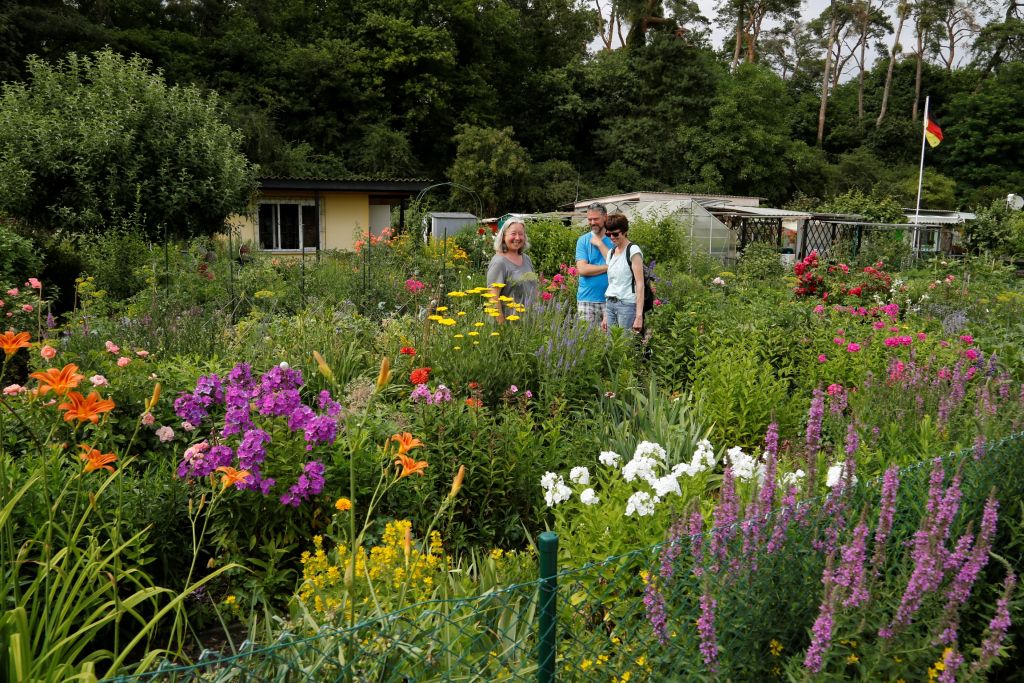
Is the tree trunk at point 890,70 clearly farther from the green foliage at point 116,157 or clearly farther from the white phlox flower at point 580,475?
the white phlox flower at point 580,475

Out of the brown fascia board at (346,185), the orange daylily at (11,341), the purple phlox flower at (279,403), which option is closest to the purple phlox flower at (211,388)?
the purple phlox flower at (279,403)

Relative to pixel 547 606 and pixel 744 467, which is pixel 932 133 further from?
pixel 547 606

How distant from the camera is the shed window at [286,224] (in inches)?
852

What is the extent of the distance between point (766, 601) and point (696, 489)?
0.96 metres

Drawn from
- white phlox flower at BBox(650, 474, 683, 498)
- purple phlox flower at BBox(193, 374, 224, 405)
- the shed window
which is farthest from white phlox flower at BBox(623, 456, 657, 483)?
the shed window

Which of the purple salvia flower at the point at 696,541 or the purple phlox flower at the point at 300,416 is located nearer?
the purple salvia flower at the point at 696,541

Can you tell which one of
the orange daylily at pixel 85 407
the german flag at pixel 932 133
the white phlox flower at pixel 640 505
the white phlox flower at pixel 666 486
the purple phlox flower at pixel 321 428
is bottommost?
the white phlox flower at pixel 640 505

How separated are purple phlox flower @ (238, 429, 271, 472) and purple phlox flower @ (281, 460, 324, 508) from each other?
196 mm

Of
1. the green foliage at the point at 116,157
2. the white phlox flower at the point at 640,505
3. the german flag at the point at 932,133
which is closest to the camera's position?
the white phlox flower at the point at 640,505

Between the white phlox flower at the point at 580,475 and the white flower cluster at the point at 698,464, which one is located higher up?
the white flower cluster at the point at 698,464

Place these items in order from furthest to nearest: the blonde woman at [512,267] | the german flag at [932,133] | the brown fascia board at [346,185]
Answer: the german flag at [932,133], the brown fascia board at [346,185], the blonde woman at [512,267]

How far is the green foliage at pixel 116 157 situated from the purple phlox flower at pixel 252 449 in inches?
425

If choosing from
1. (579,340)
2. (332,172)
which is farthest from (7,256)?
(332,172)

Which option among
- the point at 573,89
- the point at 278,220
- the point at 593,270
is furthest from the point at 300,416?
the point at 573,89
